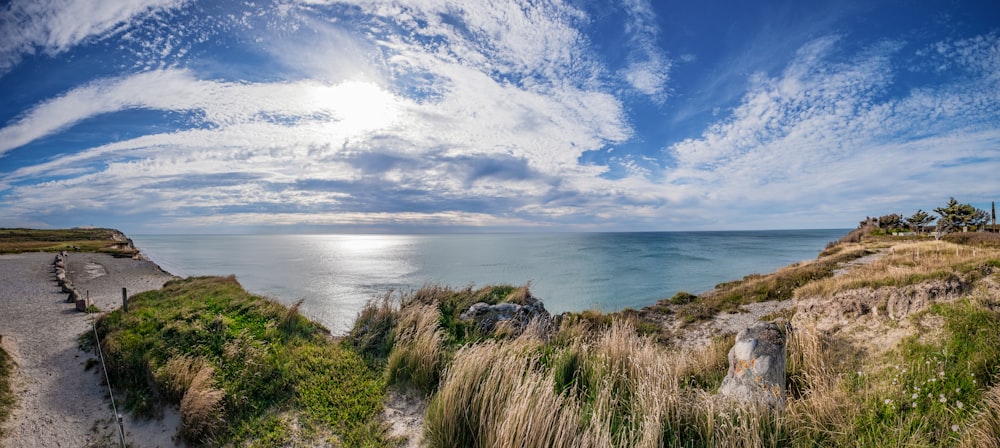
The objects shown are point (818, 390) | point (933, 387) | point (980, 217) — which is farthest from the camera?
point (980, 217)

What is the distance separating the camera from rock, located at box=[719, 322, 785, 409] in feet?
15.4

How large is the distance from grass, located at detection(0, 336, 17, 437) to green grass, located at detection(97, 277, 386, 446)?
1454mm

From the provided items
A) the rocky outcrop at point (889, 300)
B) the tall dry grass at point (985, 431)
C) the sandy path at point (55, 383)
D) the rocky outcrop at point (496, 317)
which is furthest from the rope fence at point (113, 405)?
the rocky outcrop at point (889, 300)

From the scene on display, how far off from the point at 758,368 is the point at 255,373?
28.3 ft

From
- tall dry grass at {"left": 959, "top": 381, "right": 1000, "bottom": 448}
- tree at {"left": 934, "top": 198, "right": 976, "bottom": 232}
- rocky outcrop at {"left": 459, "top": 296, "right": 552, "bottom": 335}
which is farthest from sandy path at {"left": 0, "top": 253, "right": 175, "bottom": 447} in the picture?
tree at {"left": 934, "top": 198, "right": 976, "bottom": 232}

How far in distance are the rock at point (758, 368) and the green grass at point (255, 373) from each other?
4974 mm

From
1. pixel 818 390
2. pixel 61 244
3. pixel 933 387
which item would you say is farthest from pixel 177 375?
pixel 61 244

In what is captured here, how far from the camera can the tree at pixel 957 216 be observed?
40.8 m

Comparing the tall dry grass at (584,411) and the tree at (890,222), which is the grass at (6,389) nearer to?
the tall dry grass at (584,411)

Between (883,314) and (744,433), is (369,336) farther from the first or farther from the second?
(883,314)

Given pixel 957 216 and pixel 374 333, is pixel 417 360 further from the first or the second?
pixel 957 216

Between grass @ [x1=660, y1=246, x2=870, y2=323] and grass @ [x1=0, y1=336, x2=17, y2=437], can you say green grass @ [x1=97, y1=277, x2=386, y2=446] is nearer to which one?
grass @ [x1=0, y1=336, x2=17, y2=437]

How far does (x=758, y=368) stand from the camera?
5098mm

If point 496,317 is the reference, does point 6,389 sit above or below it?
below
